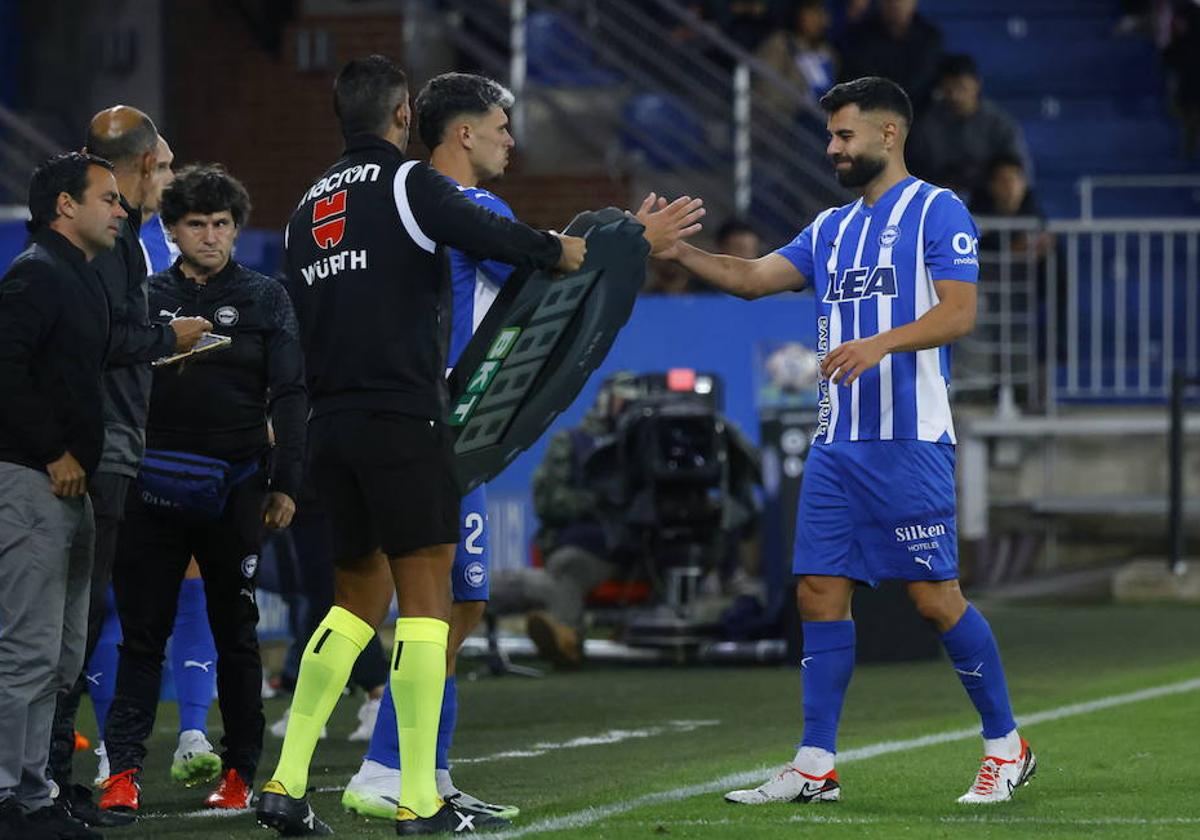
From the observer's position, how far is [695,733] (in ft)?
31.2

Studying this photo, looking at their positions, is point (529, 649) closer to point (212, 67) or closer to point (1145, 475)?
point (1145, 475)

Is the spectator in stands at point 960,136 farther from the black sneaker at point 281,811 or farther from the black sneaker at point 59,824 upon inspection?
the black sneaker at point 59,824

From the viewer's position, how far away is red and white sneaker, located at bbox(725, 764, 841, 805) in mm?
7047

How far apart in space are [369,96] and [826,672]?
7.21 feet

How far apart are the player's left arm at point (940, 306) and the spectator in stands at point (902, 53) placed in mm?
11029

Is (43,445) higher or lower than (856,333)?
lower

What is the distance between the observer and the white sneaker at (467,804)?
660 centimetres

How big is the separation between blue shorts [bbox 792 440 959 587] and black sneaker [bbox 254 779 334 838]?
1.74 meters

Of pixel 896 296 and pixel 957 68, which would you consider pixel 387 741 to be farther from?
pixel 957 68

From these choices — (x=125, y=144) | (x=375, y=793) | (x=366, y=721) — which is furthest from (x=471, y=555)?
(x=366, y=721)

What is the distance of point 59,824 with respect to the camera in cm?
634

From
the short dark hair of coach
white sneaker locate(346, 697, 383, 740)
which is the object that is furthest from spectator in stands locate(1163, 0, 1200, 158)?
the short dark hair of coach

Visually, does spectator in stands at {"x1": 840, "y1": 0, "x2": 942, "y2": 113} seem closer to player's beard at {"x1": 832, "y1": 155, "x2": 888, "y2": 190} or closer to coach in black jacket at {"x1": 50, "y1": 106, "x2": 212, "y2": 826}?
player's beard at {"x1": 832, "y1": 155, "x2": 888, "y2": 190}

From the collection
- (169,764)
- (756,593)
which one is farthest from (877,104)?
(756,593)
